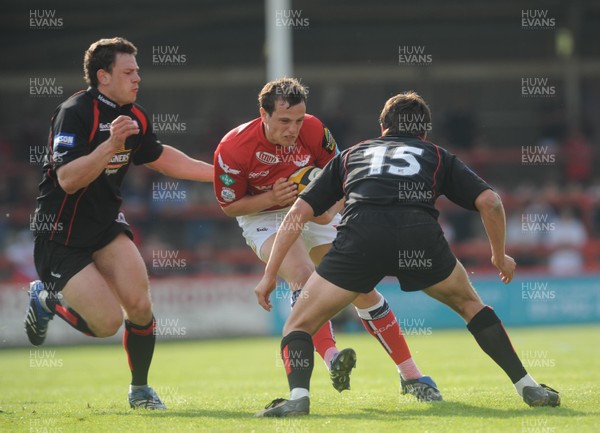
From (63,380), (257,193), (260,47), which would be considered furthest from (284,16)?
(257,193)

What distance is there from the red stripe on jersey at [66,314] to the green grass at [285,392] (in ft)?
2.14

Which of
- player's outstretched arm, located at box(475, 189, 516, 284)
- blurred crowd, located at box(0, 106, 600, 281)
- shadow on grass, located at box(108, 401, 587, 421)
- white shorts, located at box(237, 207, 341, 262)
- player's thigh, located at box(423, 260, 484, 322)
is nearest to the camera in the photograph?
shadow on grass, located at box(108, 401, 587, 421)

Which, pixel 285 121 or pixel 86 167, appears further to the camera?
pixel 285 121

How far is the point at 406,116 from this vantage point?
6254 mm

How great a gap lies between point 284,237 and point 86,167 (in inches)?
57.3

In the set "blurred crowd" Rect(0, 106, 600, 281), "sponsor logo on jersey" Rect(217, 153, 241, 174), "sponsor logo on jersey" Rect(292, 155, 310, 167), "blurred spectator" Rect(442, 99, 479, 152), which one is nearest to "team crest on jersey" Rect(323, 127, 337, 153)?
"sponsor logo on jersey" Rect(292, 155, 310, 167)

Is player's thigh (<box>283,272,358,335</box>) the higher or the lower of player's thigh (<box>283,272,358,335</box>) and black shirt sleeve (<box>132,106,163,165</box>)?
the lower

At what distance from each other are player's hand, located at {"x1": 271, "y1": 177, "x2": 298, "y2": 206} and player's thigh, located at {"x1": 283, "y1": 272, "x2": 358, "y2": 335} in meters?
1.21

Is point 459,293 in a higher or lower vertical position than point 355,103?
lower

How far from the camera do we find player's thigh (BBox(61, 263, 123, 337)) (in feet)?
22.1

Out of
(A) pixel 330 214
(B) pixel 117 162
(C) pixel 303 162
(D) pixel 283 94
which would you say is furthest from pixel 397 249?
(B) pixel 117 162

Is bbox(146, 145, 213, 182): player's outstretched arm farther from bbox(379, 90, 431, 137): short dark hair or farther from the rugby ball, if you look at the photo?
bbox(379, 90, 431, 137): short dark hair

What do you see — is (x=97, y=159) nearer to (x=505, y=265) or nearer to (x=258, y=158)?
(x=258, y=158)

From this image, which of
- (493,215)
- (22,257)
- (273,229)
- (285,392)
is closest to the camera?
(493,215)
